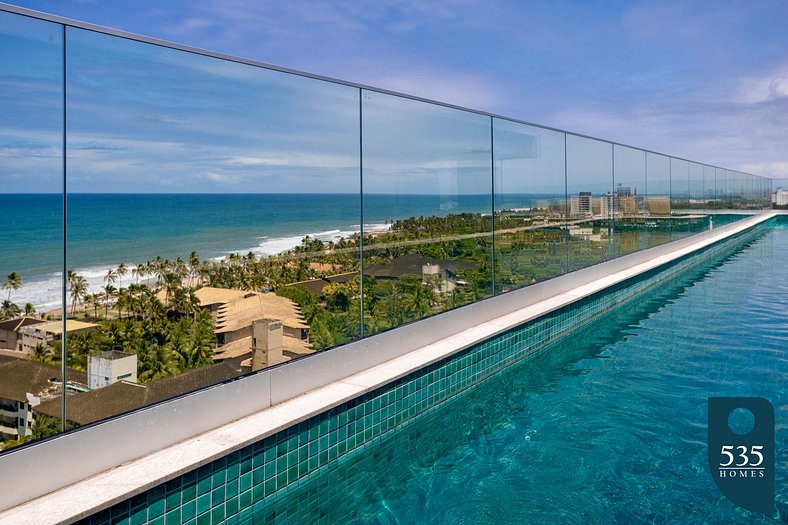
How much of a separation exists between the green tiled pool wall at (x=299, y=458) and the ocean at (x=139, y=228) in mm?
1117

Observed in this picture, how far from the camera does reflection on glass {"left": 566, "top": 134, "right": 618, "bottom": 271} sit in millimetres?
9016

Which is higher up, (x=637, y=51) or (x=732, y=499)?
(x=637, y=51)

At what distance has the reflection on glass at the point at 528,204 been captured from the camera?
22.7 feet

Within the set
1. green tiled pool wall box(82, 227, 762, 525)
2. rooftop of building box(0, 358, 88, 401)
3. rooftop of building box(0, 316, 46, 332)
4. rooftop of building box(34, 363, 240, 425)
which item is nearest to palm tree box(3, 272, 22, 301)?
rooftop of building box(0, 316, 46, 332)

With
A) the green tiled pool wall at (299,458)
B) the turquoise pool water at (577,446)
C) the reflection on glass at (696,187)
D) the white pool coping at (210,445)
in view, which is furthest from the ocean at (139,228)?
the reflection on glass at (696,187)

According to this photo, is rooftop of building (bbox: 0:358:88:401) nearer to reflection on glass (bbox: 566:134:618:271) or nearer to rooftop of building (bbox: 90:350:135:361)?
rooftop of building (bbox: 90:350:135:361)

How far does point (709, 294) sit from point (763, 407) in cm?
599

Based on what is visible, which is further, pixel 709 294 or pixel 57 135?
pixel 709 294

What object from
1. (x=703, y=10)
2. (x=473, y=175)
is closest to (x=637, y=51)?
(x=703, y=10)

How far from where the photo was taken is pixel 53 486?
2.82 metres

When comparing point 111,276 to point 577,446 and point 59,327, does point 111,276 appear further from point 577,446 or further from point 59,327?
point 577,446

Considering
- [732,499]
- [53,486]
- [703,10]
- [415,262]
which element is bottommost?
[732,499]

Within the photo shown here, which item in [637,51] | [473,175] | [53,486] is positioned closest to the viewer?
[53,486]

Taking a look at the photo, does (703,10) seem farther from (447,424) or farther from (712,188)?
(447,424)
